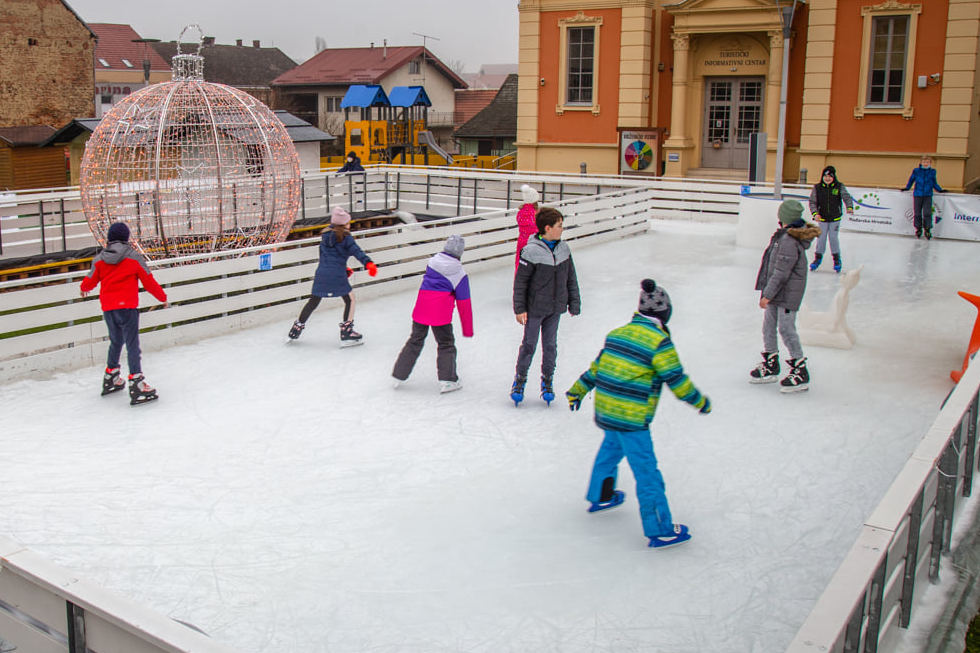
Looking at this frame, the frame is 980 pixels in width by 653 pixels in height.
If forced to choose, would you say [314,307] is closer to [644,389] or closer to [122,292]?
[122,292]

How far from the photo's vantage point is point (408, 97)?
129 feet

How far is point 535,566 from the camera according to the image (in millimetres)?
5367

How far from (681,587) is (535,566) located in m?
0.81

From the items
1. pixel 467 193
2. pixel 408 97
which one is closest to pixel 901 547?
pixel 467 193

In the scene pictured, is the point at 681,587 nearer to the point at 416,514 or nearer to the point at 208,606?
the point at 416,514

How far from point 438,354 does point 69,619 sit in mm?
5803

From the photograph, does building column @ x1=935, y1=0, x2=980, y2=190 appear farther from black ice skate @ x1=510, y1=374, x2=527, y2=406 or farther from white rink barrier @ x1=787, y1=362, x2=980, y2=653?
white rink barrier @ x1=787, y1=362, x2=980, y2=653

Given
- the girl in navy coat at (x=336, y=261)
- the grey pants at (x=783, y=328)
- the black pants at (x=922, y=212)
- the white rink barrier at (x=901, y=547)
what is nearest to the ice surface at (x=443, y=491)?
the grey pants at (x=783, y=328)

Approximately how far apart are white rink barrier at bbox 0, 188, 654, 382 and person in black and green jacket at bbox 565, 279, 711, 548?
6.03m

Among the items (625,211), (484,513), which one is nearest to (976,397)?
(484,513)

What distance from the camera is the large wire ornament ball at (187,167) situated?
12.2 m

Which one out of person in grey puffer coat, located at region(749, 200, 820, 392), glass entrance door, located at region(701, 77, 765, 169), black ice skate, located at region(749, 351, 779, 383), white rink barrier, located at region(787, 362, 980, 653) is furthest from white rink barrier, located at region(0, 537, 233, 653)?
glass entrance door, located at region(701, 77, 765, 169)

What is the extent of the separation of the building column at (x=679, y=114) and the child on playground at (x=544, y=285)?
64.6 ft

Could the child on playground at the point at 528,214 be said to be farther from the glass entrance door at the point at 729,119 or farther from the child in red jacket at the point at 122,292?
the glass entrance door at the point at 729,119
